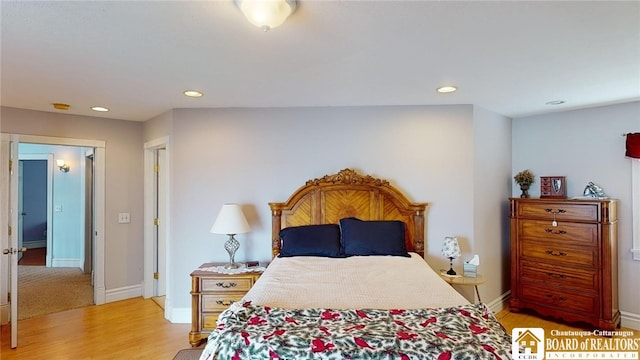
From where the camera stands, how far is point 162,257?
4320 mm

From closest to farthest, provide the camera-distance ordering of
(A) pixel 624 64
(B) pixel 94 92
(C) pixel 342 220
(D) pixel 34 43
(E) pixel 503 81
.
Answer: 1. (D) pixel 34 43
2. (A) pixel 624 64
3. (E) pixel 503 81
4. (B) pixel 94 92
5. (C) pixel 342 220

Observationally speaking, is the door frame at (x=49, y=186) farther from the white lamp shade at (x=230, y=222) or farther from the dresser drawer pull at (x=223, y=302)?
the dresser drawer pull at (x=223, y=302)

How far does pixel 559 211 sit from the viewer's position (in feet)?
11.2

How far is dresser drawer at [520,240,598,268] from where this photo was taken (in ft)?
10.7

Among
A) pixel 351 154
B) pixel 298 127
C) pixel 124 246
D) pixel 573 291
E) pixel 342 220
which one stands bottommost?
pixel 573 291

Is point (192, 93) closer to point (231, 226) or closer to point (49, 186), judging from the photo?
point (231, 226)

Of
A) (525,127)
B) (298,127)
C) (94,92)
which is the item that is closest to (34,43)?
(94,92)

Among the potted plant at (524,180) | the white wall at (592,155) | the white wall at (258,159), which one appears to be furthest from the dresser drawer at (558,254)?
the white wall at (258,159)

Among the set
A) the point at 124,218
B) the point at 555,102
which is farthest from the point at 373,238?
the point at 124,218

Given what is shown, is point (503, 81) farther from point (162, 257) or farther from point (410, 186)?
point (162, 257)

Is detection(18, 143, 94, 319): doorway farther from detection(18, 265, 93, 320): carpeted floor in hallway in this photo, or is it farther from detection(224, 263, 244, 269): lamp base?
detection(224, 263, 244, 269): lamp base

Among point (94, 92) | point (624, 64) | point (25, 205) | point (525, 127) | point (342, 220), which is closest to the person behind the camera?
point (624, 64)

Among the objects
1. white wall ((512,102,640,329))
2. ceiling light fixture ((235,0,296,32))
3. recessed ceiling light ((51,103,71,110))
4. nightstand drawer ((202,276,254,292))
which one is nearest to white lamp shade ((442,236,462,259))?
white wall ((512,102,640,329))

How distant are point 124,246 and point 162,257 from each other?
19.2 inches
